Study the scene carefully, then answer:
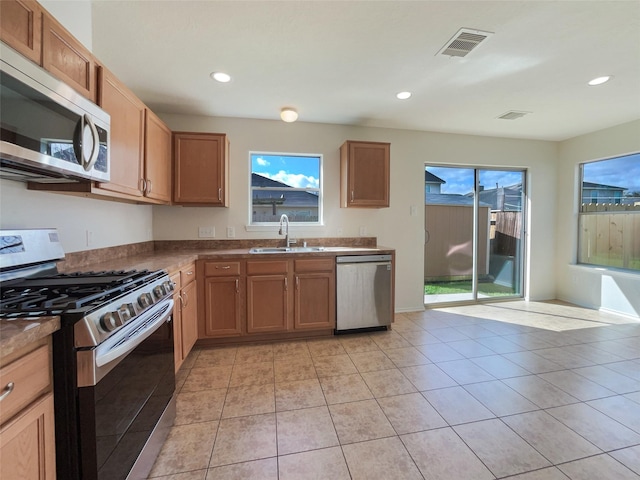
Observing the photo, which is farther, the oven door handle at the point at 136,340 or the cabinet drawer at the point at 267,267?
the cabinet drawer at the point at 267,267

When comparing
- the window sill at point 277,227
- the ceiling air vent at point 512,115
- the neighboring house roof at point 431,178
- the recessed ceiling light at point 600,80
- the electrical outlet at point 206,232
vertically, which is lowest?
the electrical outlet at point 206,232

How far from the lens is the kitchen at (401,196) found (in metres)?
3.23

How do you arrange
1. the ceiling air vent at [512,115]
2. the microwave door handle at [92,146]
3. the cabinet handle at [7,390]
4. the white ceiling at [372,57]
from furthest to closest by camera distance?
1. the ceiling air vent at [512,115]
2. the white ceiling at [372,57]
3. the microwave door handle at [92,146]
4. the cabinet handle at [7,390]

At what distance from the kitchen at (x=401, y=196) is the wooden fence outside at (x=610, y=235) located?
0.21 meters

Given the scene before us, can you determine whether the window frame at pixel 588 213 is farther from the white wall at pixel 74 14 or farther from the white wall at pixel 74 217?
the white wall at pixel 74 217

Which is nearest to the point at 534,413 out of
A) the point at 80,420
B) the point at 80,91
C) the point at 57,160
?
the point at 80,420

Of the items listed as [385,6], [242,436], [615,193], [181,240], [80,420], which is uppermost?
[385,6]


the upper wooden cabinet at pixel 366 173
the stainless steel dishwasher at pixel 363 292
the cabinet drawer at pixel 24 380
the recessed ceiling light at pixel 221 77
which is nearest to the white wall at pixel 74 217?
the cabinet drawer at pixel 24 380

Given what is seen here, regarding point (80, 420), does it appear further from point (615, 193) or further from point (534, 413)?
point (615, 193)

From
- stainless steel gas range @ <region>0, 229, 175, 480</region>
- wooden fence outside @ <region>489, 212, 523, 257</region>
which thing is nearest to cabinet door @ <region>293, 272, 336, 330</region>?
stainless steel gas range @ <region>0, 229, 175, 480</region>

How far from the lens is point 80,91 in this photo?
5.08 ft

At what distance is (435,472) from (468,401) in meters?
0.72

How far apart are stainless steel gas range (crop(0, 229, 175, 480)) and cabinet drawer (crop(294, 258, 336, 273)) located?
1399 millimetres

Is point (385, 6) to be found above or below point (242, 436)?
above
